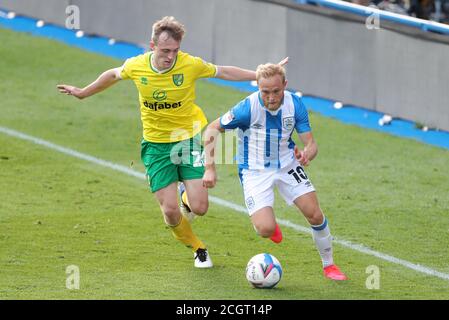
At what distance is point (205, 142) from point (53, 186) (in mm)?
4308

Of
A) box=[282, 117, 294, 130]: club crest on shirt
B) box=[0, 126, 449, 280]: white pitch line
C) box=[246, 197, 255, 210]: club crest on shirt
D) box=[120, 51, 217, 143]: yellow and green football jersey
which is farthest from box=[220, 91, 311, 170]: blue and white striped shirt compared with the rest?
box=[0, 126, 449, 280]: white pitch line

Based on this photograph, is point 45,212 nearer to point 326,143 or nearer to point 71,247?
point 71,247

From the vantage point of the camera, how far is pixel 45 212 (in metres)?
13.1

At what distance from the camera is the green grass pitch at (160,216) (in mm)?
10430

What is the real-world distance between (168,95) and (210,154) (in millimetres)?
955

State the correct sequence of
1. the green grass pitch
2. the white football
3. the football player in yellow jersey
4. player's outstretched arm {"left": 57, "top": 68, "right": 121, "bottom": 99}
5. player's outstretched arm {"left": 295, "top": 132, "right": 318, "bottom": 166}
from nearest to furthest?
player's outstretched arm {"left": 295, "top": 132, "right": 318, "bottom": 166} < the white football < the green grass pitch < the football player in yellow jersey < player's outstretched arm {"left": 57, "top": 68, "right": 121, "bottom": 99}

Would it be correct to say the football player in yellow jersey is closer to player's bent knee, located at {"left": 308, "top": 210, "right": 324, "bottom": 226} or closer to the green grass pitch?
the green grass pitch

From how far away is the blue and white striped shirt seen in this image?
1045 centimetres

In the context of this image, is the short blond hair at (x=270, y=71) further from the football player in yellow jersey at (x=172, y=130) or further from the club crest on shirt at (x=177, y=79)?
the club crest on shirt at (x=177, y=79)

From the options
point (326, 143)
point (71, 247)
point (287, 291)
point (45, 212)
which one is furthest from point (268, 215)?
point (326, 143)

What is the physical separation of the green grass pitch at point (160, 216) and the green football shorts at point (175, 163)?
0.77m

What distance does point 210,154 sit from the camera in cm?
1043

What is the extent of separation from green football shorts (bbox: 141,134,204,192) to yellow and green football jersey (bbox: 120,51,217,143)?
7cm

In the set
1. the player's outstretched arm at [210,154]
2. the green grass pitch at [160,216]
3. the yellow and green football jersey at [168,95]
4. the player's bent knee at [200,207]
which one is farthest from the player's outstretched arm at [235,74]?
the green grass pitch at [160,216]
